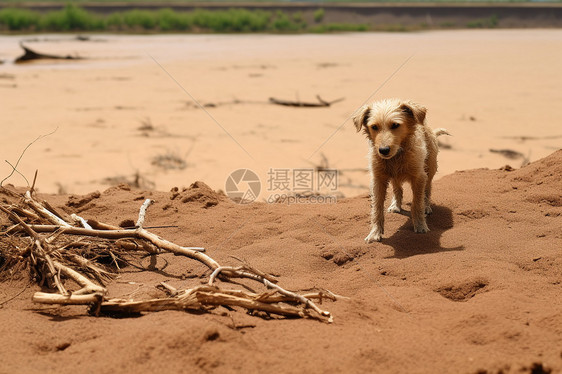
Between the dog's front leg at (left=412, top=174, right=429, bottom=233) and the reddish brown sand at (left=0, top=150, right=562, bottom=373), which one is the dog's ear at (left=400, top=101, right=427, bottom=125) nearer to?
the dog's front leg at (left=412, top=174, right=429, bottom=233)

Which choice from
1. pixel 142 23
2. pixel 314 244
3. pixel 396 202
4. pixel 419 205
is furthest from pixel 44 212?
pixel 142 23

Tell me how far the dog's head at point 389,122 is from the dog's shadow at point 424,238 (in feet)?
2.28

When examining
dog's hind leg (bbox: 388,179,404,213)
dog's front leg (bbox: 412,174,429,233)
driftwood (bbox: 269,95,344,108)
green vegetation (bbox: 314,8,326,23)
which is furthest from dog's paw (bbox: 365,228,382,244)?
green vegetation (bbox: 314,8,326,23)

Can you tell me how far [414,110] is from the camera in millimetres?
4926

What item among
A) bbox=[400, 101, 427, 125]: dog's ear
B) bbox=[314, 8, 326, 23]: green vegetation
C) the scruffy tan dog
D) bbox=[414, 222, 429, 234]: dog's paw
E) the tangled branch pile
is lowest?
bbox=[314, 8, 326, 23]: green vegetation

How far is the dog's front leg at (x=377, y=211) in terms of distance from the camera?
5010mm

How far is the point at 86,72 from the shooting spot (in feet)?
63.8

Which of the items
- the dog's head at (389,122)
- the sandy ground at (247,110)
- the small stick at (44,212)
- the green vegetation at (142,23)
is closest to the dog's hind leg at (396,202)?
the dog's head at (389,122)

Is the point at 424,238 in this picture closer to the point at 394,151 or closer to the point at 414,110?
the point at 394,151

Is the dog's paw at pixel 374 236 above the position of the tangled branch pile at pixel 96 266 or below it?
below

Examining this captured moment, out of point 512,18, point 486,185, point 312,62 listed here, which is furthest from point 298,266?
point 512,18

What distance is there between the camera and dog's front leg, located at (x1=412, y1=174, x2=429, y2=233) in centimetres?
510

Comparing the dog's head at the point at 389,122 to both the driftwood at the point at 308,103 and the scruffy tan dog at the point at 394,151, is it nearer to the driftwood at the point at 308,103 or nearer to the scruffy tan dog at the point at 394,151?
the scruffy tan dog at the point at 394,151

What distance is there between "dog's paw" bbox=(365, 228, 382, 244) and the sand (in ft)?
0.22
